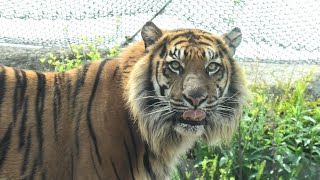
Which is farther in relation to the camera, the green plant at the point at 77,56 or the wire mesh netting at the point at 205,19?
the wire mesh netting at the point at 205,19

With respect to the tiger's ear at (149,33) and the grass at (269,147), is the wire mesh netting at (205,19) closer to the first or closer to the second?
the grass at (269,147)

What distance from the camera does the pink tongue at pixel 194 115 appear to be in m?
3.40

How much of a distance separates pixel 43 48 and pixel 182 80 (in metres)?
3.57

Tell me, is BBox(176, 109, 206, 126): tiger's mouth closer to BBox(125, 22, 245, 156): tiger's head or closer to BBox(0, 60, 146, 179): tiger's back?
A: BBox(125, 22, 245, 156): tiger's head

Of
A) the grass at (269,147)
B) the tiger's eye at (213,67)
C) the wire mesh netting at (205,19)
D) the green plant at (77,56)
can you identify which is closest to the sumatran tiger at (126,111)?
the tiger's eye at (213,67)

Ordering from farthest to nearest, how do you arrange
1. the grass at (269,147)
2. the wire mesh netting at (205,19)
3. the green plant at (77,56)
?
1. the wire mesh netting at (205,19)
2. the green plant at (77,56)
3. the grass at (269,147)

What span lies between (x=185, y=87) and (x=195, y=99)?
3.1 inches

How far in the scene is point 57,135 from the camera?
3.58 m

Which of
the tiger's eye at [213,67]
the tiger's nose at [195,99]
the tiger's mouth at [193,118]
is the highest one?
the tiger's eye at [213,67]

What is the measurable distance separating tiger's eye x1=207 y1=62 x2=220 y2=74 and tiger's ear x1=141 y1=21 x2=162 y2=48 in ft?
1.05

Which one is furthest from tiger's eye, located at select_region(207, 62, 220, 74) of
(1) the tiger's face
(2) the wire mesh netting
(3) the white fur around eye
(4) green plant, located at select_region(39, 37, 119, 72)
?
(2) the wire mesh netting

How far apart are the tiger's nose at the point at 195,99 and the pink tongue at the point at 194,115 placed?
0.06 meters

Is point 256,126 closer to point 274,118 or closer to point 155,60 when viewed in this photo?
point 274,118

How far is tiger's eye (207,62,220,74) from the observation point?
3.47 metres
